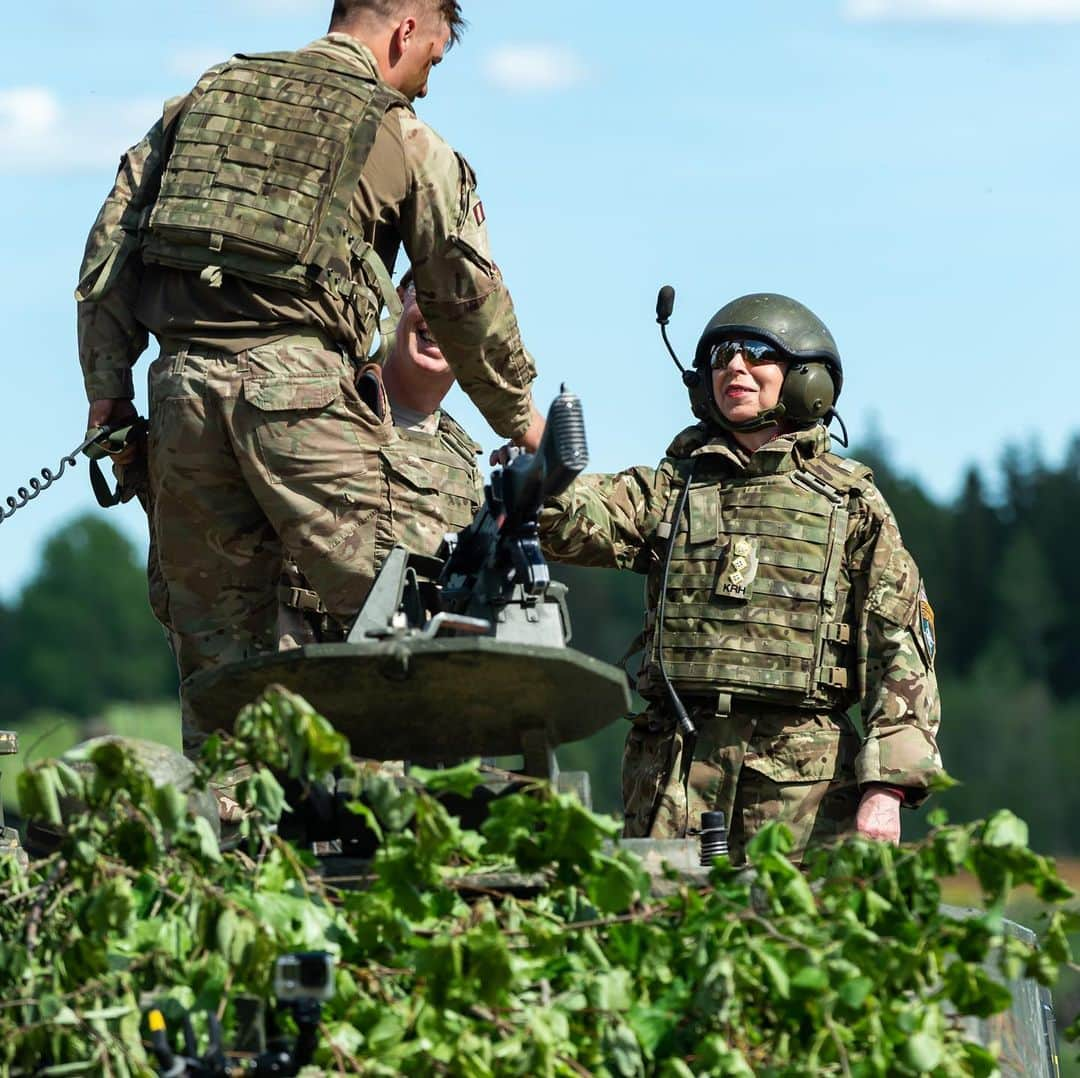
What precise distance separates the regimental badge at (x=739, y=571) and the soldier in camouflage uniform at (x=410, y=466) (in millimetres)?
839

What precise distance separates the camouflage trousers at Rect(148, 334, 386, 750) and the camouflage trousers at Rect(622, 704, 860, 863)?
49.7 inches

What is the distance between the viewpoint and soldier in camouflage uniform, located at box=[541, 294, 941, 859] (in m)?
7.91

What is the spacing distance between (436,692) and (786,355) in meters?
2.82

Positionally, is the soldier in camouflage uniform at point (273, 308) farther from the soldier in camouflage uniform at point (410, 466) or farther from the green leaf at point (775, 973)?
the green leaf at point (775, 973)

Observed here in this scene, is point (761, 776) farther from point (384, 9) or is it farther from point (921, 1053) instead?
point (921, 1053)

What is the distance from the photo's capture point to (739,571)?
8031 mm

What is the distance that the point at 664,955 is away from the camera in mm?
5035

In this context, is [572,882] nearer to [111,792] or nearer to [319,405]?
[111,792]

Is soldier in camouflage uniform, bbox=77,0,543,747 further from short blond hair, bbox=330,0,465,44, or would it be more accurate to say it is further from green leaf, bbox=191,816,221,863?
green leaf, bbox=191,816,221,863

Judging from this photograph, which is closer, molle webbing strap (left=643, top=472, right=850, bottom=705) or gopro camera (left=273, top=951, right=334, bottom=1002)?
gopro camera (left=273, top=951, right=334, bottom=1002)

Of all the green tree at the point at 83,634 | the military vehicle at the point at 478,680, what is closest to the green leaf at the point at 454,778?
the military vehicle at the point at 478,680

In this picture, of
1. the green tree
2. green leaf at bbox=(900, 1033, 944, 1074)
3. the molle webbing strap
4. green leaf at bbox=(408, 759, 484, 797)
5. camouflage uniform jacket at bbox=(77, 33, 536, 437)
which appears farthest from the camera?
the green tree

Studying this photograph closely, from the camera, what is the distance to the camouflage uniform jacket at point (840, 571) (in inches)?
306

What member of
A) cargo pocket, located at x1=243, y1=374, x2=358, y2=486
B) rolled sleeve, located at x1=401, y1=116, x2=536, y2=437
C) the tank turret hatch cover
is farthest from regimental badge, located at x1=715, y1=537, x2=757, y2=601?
the tank turret hatch cover
